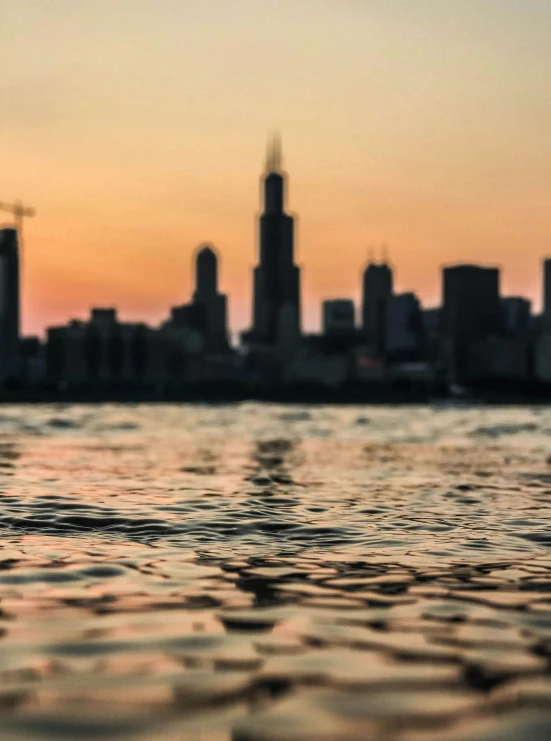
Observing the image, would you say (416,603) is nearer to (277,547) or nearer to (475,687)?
(475,687)

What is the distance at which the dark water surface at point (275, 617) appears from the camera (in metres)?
8.61

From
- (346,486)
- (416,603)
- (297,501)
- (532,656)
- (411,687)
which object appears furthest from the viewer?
(346,486)

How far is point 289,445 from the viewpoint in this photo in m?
59.2

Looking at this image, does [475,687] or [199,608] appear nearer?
[475,687]

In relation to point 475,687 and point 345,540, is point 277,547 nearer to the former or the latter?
point 345,540

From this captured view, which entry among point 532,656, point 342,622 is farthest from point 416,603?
point 532,656

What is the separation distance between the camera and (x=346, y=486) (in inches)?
1213

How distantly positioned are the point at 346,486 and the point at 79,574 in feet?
54.2

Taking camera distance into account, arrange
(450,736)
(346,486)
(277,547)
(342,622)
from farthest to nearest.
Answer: (346,486)
(277,547)
(342,622)
(450,736)

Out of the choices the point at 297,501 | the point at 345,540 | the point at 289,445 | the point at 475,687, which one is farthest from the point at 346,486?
the point at 289,445

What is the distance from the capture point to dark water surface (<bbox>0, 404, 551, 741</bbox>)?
8.61 meters

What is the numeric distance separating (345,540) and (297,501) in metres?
7.55

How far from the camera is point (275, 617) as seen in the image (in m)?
12.3

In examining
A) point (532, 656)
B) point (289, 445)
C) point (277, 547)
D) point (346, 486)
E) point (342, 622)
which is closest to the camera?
point (532, 656)
